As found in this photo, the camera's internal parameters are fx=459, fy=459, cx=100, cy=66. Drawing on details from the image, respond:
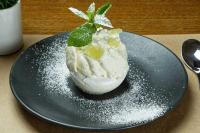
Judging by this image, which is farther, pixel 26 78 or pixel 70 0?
pixel 70 0

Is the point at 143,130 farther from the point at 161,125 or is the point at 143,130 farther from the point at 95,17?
the point at 95,17

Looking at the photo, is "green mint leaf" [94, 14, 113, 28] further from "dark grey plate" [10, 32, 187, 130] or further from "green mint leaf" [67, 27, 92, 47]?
"dark grey plate" [10, 32, 187, 130]

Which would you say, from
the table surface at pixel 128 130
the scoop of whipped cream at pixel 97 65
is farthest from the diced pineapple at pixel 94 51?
the table surface at pixel 128 130

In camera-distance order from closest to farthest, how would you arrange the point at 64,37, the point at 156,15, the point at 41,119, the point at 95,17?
1. the point at 41,119
2. the point at 95,17
3. the point at 64,37
4. the point at 156,15

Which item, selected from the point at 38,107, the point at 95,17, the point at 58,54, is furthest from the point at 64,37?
the point at 38,107

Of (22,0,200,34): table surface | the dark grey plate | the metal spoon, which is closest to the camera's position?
the dark grey plate

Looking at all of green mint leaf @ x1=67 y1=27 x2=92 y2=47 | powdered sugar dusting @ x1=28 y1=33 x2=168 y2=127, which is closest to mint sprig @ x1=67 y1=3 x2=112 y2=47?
green mint leaf @ x1=67 y1=27 x2=92 y2=47

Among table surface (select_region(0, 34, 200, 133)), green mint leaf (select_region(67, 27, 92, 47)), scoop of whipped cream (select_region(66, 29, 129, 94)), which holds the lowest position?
table surface (select_region(0, 34, 200, 133))

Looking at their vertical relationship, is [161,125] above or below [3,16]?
below

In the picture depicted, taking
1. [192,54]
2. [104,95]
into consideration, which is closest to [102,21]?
[104,95]
